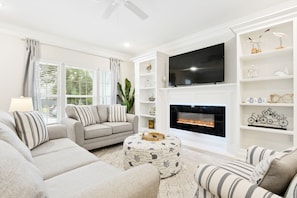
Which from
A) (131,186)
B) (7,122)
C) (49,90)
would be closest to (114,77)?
(49,90)

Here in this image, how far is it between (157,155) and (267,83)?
228 centimetres

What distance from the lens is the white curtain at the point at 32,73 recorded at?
3393 millimetres

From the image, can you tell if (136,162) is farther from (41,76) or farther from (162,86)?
(41,76)

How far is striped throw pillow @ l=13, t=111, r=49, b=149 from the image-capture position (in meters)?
1.78

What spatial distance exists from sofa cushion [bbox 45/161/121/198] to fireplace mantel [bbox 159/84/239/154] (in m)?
2.48

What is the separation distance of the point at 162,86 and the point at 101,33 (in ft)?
6.61

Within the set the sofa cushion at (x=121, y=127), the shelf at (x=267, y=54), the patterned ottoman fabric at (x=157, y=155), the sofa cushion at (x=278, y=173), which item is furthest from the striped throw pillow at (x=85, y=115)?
the shelf at (x=267, y=54)

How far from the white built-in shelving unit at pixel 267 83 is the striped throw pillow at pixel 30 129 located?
3.08m

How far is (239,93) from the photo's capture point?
9.02 feet

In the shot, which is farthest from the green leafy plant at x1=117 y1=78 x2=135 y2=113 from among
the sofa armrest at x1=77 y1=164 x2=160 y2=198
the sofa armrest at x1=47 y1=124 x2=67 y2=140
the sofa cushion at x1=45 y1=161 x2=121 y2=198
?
the sofa armrest at x1=77 y1=164 x2=160 y2=198

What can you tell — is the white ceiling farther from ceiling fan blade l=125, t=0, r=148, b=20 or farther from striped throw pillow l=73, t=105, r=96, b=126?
striped throw pillow l=73, t=105, r=96, b=126

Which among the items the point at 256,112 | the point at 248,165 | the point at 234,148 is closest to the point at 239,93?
the point at 256,112

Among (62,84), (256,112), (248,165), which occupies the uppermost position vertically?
(62,84)

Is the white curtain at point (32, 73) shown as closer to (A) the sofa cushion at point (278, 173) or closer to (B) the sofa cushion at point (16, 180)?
(B) the sofa cushion at point (16, 180)
